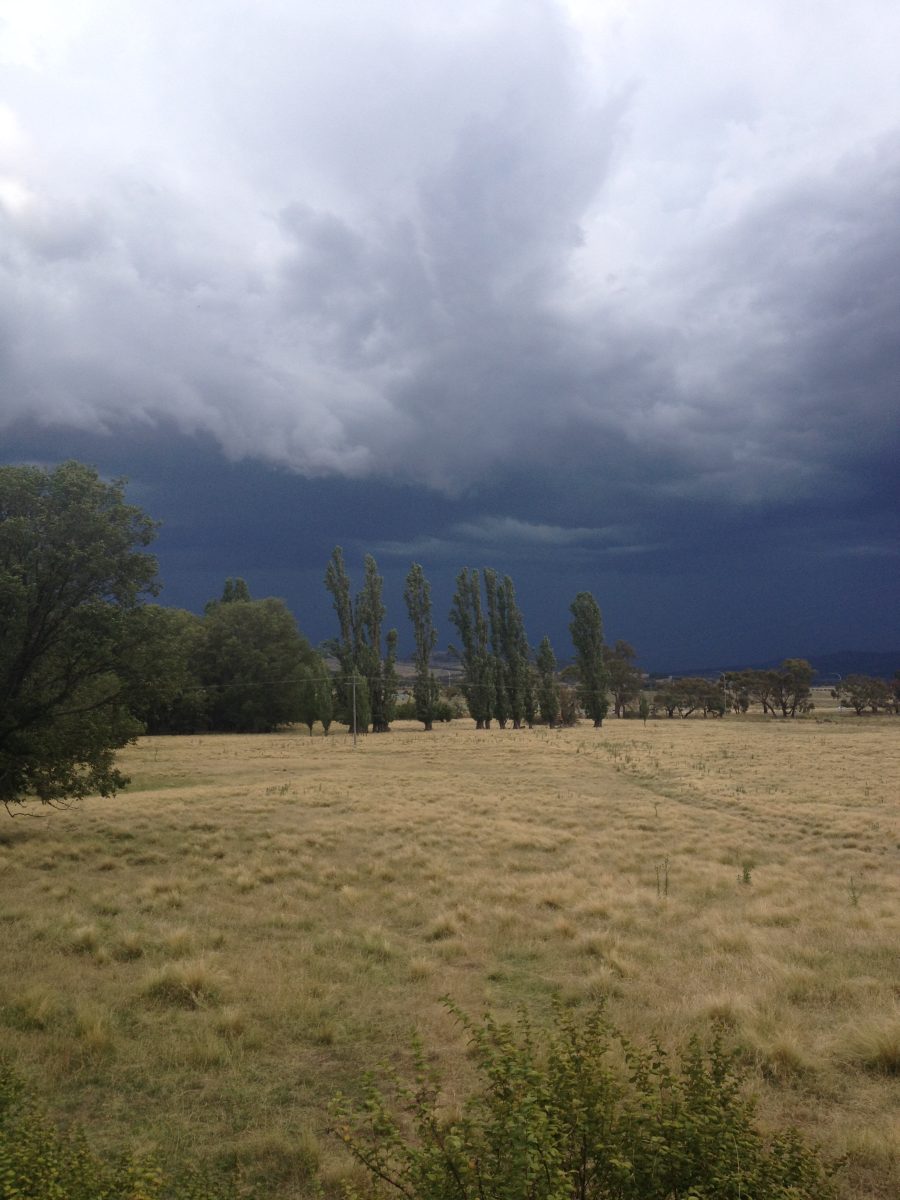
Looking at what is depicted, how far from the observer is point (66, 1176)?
421 centimetres

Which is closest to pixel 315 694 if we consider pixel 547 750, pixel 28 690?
pixel 547 750

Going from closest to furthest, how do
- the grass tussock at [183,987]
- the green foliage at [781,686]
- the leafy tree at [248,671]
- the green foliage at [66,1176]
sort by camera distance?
the green foliage at [66,1176] → the grass tussock at [183,987] → the leafy tree at [248,671] → the green foliage at [781,686]

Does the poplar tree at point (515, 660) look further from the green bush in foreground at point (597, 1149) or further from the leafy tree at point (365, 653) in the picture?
the green bush in foreground at point (597, 1149)

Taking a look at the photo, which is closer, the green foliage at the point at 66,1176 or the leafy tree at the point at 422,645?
the green foliage at the point at 66,1176

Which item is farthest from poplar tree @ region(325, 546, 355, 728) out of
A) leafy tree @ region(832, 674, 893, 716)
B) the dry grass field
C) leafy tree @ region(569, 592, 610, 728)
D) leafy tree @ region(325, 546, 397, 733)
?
leafy tree @ region(832, 674, 893, 716)

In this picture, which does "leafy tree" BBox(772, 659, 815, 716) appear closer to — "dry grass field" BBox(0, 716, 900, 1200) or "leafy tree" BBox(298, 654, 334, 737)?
"leafy tree" BBox(298, 654, 334, 737)

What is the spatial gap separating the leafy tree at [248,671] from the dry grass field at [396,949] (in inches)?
2296

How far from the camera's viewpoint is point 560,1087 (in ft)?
16.2

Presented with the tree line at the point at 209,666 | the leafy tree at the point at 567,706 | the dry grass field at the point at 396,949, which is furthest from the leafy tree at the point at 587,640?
the dry grass field at the point at 396,949

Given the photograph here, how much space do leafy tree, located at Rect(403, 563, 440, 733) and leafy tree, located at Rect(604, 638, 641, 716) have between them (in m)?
37.9

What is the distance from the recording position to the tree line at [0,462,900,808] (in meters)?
17.8

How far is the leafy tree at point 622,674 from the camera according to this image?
387 ft

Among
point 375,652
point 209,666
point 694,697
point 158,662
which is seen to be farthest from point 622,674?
point 158,662

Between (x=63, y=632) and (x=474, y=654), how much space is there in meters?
72.5
